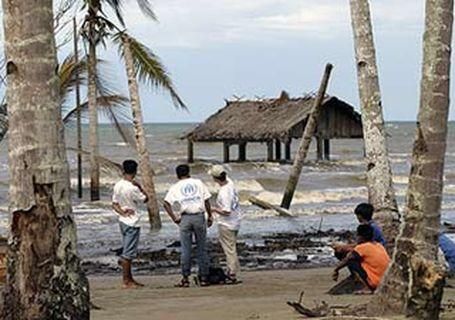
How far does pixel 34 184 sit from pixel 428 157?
3107mm

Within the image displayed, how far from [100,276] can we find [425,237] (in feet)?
26.0

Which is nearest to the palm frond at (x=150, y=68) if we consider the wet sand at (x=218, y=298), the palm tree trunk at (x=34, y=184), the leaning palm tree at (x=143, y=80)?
the leaning palm tree at (x=143, y=80)

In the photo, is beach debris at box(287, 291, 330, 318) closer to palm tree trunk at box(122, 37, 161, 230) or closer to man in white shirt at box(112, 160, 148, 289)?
man in white shirt at box(112, 160, 148, 289)

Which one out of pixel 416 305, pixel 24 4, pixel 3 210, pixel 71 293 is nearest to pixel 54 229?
pixel 71 293

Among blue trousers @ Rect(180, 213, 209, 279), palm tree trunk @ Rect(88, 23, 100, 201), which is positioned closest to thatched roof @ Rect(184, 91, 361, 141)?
palm tree trunk @ Rect(88, 23, 100, 201)

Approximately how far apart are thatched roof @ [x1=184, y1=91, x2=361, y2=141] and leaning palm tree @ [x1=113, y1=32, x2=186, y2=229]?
19.7 meters

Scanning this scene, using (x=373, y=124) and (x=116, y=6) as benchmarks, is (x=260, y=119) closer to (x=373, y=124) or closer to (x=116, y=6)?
(x=116, y=6)

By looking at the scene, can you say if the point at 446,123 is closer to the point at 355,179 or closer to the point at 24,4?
the point at 24,4

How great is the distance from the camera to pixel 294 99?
45438mm

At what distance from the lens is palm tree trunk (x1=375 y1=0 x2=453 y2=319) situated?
28.3 ft

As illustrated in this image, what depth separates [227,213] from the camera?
13664 millimetres

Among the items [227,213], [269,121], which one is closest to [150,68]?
[227,213]

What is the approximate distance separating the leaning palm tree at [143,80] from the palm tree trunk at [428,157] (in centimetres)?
1316

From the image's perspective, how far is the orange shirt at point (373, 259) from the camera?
36.4 ft
